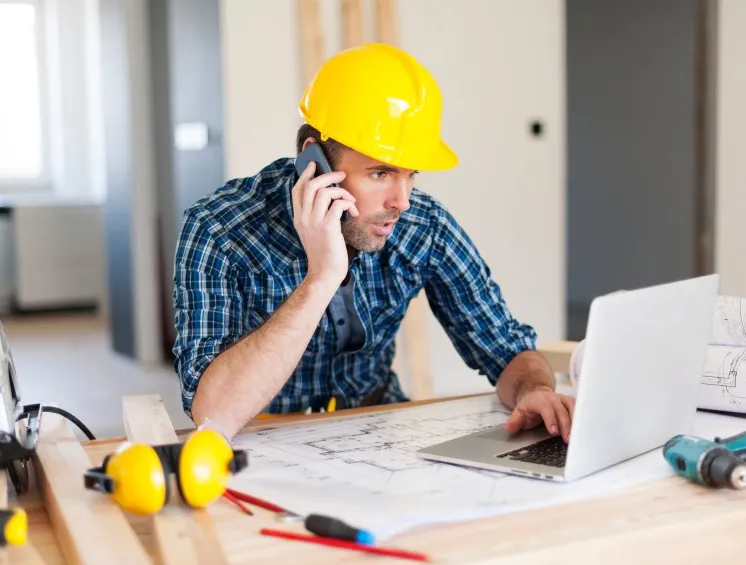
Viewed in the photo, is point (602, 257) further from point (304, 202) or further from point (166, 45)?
point (304, 202)

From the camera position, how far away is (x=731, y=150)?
193 inches

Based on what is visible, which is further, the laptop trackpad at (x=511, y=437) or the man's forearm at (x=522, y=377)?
the man's forearm at (x=522, y=377)

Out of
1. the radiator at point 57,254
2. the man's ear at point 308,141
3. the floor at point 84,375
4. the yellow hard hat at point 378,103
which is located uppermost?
the yellow hard hat at point 378,103

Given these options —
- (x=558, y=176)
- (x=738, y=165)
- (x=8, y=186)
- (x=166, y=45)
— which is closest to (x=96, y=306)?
(x=8, y=186)

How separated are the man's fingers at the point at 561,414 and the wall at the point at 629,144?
14.9 ft

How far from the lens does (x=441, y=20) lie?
4.32 m

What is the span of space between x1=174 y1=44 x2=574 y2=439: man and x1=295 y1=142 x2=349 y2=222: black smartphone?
18 mm

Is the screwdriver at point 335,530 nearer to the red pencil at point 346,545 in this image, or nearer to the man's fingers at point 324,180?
the red pencil at point 346,545

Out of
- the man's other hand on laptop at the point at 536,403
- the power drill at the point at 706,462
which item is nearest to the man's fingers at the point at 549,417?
the man's other hand on laptop at the point at 536,403

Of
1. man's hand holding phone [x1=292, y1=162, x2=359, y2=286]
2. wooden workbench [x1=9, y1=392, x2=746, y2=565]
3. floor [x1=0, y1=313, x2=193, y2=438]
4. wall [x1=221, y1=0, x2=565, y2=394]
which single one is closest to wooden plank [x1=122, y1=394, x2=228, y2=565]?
wooden workbench [x1=9, y1=392, x2=746, y2=565]

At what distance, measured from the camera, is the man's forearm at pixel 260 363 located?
1534 millimetres

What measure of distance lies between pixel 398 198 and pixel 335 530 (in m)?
0.91

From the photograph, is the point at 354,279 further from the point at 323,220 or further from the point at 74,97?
the point at 74,97

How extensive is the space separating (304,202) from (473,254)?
0.46m
